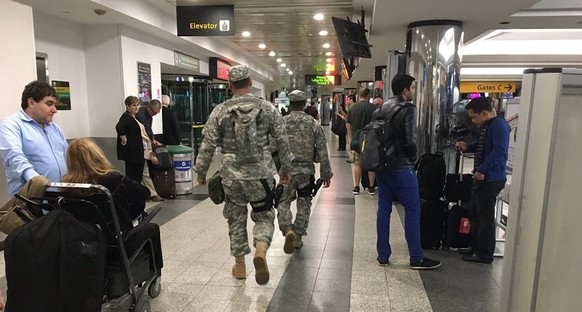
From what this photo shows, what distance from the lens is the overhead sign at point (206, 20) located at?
6.32m

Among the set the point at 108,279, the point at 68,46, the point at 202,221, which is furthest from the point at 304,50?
the point at 108,279

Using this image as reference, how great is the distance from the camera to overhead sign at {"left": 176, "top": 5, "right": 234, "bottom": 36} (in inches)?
249

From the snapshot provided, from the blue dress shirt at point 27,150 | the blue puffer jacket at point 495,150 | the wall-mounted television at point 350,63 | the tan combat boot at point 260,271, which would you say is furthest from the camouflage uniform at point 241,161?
the wall-mounted television at point 350,63

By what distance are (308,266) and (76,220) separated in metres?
2.06

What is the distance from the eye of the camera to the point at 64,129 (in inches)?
230

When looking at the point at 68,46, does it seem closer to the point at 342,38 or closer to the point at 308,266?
the point at 342,38

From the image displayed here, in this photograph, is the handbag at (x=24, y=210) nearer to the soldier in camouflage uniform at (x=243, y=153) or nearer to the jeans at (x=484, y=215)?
the soldier in camouflage uniform at (x=243, y=153)

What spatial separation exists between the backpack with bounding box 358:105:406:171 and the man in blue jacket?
81cm

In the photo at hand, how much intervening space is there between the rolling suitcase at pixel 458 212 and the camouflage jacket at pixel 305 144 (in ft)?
3.98

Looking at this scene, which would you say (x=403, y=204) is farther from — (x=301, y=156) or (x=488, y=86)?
(x=488, y=86)

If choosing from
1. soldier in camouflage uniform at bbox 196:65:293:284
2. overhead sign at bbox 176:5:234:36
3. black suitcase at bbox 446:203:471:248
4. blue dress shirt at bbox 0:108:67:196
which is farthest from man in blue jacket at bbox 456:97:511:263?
overhead sign at bbox 176:5:234:36

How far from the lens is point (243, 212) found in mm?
3232

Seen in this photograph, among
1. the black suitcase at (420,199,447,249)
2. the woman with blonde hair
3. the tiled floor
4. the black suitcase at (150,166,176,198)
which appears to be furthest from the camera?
the black suitcase at (150,166,176,198)

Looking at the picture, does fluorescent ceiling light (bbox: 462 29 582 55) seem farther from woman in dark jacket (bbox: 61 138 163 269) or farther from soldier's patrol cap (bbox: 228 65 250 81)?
woman in dark jacket (bbox: 61 138 163 269)
